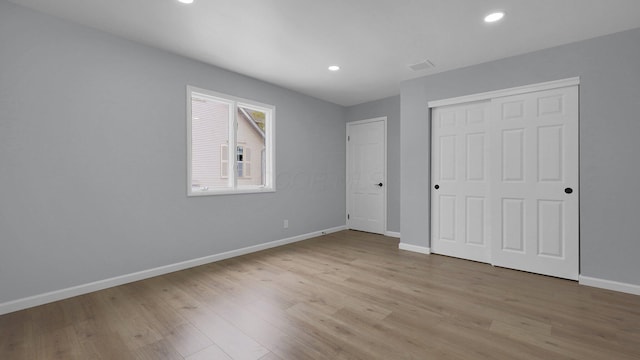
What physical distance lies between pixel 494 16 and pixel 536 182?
1980 millimetres

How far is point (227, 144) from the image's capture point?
4.04m

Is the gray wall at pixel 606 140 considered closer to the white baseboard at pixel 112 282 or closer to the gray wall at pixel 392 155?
the gray wall at pixel 392 155

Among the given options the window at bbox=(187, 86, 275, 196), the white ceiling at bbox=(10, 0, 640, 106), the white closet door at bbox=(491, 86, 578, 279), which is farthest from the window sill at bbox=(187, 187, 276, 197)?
the white closet door at bbox=(491, 86, 578, 279)

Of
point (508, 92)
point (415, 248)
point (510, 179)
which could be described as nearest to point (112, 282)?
point (415, 248)

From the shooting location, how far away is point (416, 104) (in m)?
4.22

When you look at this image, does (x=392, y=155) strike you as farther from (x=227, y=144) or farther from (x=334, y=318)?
→ (x=334, y=318)

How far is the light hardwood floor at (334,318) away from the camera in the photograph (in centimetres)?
187

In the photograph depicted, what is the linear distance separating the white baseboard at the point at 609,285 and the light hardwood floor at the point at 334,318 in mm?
89

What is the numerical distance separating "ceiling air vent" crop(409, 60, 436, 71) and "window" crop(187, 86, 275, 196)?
7.42 ft

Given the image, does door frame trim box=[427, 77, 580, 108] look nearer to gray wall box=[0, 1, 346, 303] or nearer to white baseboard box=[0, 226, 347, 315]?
gray wall box=[0, 1, 346, 303]

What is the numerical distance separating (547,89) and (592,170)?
103 cm

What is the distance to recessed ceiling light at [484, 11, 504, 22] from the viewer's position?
254 cm

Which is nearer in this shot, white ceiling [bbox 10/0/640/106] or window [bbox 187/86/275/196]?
white ceiling [bbox 10/0/640/106]

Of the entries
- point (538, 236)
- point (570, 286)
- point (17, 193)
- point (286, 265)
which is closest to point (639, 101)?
point (538, 236)
